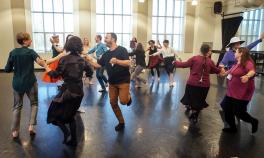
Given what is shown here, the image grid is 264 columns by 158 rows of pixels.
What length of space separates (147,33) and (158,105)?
24.3ft

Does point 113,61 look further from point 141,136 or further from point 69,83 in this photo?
point 141,136

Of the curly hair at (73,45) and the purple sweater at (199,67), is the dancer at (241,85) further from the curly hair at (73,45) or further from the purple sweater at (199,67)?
the curly hair at (73,45)

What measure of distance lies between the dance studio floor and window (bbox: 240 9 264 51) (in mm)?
6220

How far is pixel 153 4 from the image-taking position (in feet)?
39.9

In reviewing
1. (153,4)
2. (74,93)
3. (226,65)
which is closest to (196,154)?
(74,93)

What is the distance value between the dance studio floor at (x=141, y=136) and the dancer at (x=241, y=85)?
0.41 m

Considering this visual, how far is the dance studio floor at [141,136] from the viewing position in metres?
2.94

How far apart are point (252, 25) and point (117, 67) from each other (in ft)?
30.3

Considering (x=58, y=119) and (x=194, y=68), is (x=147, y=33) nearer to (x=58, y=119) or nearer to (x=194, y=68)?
(x=194, y=68)

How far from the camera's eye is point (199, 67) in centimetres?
368

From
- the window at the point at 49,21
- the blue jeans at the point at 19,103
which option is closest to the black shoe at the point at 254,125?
the blue jeans at the point at 19,103

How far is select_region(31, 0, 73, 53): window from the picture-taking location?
36.6 feet

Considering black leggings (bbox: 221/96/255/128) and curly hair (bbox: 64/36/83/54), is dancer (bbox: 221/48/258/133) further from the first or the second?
curly hair (bbox: 64/36/83/54)

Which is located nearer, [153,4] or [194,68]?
[194,68]
